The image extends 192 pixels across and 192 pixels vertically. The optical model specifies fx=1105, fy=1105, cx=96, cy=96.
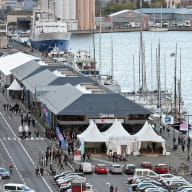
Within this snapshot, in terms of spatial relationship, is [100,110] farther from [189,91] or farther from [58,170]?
[189,91]

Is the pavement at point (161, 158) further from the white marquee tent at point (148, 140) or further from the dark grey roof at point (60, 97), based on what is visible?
the dark grey roof at point (60, 97)

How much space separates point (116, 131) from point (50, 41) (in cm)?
9991

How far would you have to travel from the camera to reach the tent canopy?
179ft

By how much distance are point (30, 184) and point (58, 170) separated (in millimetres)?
3757

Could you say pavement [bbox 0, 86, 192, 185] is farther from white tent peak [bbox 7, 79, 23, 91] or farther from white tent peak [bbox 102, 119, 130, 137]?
white tent peak [bbox 7, 79, 23, 91]

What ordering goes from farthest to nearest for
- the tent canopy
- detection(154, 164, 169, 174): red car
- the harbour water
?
1. the harbour water
2. the tent canopy
3. detection(154, 164, 169, 174): red car

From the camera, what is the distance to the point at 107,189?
45.1 metres

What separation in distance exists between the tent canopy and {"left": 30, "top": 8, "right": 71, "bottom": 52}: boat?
96.1 m

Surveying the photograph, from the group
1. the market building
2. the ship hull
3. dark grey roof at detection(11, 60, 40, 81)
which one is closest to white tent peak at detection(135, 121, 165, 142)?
the market building

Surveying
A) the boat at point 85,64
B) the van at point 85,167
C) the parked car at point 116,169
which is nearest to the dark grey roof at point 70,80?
the van at point 85,167

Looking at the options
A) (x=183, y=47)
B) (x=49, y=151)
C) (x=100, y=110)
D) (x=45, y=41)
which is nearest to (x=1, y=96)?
(x=100, y=110)

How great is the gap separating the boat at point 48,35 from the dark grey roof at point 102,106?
89.5m

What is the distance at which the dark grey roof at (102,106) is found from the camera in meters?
59.8

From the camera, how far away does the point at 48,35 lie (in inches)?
6132
